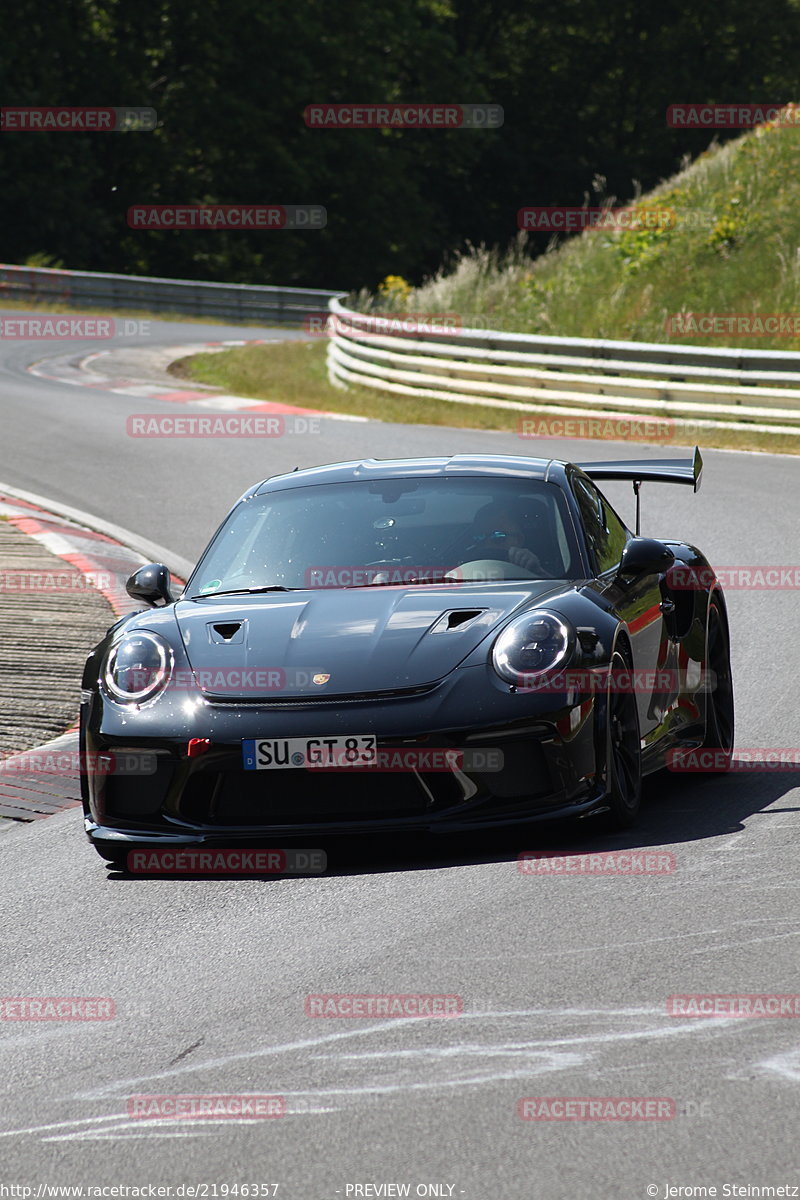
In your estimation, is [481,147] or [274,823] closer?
[274,823]

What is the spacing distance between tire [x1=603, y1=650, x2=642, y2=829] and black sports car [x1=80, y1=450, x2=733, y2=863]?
0.01 metres

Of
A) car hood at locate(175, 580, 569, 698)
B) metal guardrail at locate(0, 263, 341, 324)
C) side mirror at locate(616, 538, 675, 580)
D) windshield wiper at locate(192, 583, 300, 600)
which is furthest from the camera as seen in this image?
metal guardrail at locate(0, 263, 341, 324)

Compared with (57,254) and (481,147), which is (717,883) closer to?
(57,254)

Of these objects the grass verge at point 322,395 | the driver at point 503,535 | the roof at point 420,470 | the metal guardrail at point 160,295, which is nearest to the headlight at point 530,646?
the driver at point 503,535

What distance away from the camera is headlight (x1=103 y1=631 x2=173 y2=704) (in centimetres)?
580

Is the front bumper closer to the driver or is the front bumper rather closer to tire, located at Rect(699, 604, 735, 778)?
the driver

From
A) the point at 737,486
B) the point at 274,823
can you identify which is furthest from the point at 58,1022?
the point at 737,486

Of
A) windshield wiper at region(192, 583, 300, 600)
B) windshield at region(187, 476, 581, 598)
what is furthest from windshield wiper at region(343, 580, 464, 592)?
windshield wiper at region(192, 583, 300, 600)

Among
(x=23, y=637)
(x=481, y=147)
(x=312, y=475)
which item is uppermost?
(x=481, y=147)

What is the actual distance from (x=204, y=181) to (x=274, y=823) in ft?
164

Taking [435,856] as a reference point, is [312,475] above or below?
above

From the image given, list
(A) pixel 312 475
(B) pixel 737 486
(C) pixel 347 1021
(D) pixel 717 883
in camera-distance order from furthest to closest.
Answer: (B) pixel 737 486 → (A) pixel 312 475 → (D) pixel 717 883 → (C) pixel 347 1021

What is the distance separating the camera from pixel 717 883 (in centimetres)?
513

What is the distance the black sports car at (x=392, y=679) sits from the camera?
543 cm
